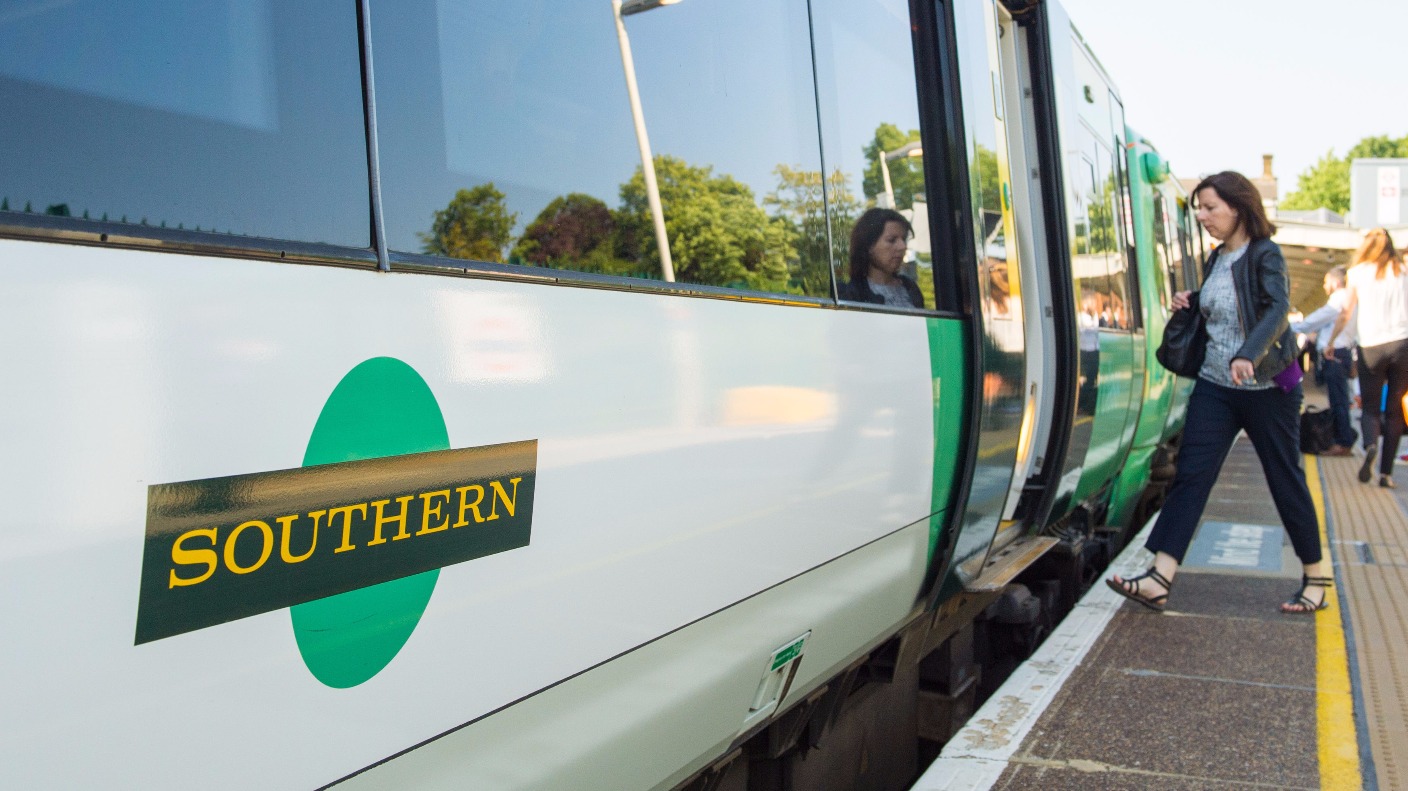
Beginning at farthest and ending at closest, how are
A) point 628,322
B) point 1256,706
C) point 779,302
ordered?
point 1256,706
point 779,302
point 628,322

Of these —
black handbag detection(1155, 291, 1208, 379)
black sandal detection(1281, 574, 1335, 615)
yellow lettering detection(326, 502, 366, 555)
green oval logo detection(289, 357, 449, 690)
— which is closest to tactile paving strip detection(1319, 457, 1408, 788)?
black sandal detection(1281, 574, 1335, 615)

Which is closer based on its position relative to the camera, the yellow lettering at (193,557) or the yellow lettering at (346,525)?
the yellow lettering at (193,557)

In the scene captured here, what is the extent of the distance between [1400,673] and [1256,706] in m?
0.74

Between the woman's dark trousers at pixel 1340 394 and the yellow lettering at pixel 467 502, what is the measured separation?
38.7ft

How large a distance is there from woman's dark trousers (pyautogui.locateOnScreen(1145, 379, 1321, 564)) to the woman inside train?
2191 millimetres

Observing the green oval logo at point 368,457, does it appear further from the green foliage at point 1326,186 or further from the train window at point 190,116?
the green foliage at point 1326,186

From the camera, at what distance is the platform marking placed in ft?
11.2

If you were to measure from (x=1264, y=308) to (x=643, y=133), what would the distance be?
356cm

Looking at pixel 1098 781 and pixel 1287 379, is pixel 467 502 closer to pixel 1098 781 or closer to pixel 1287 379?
pixel 1098 781

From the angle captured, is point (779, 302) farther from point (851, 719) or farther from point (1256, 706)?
point (1256, 706)

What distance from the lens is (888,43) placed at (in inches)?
147

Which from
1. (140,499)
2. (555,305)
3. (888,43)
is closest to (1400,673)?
(888,43)

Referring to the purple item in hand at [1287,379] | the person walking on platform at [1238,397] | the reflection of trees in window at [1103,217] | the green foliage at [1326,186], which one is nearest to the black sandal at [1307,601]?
the person walking on platform at [1238,397]

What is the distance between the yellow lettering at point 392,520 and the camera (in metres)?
1.61
